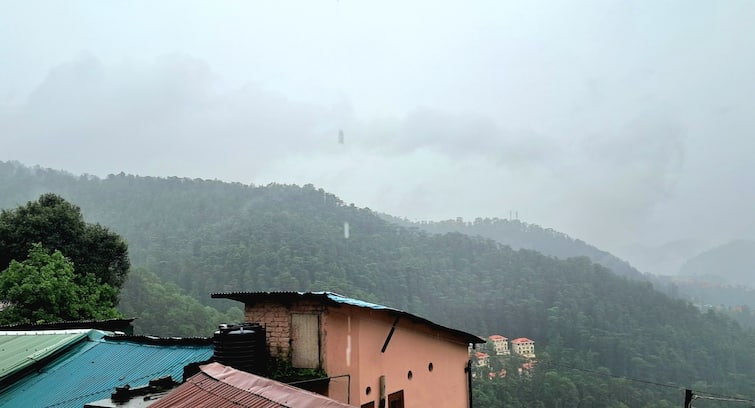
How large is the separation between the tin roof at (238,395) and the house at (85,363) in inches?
160

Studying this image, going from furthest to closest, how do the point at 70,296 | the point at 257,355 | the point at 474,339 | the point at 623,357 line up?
the point at 623,357, the point at 70,296, the point at 474,339, the point at 257,355

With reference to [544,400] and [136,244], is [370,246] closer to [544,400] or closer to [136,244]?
[136,244]

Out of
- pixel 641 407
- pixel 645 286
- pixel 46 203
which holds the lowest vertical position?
pixel 641 407

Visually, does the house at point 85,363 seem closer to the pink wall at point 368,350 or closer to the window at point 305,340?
the pink wall at point 368,350

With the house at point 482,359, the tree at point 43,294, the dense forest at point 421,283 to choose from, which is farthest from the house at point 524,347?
the tree at point 43,294

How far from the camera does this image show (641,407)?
213 ft

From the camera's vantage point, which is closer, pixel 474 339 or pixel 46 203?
pixel 474 339

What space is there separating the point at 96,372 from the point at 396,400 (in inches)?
Answer: 234

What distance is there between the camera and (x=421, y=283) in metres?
105

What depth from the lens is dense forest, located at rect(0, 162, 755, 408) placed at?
67625 millimetres

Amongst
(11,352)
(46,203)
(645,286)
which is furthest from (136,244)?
(645,286)

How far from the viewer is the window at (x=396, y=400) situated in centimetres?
965

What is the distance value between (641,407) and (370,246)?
60.5 m

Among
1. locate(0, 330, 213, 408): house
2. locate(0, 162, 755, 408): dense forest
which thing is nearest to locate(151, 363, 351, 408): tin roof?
locate(0, 330, 213, 408): house
